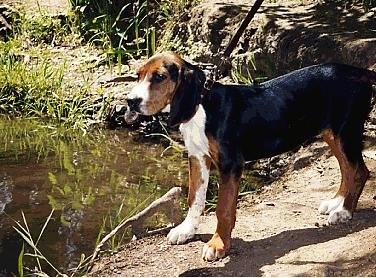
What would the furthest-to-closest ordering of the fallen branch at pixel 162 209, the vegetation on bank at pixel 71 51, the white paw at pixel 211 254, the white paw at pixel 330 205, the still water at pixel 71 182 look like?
1. the vegetation on bank at pixel 71 51
2. the still water at pixel 71 182
3. the fallen branch at pixel 162 209
4. the white paw at pixel 330 205
5. the white paw at pixel 211 254

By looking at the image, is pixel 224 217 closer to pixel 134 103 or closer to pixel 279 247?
pixel 279 247

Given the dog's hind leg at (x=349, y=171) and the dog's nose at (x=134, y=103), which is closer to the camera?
the dog's nose at (x=134, y=103)

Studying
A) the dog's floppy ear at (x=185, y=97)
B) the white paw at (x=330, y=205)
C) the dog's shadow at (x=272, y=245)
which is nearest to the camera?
the dog's floppy ear at (x=185, y=97)

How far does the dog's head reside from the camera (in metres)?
4.28

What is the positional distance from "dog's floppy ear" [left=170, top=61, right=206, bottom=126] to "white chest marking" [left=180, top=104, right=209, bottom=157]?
133 millimetres

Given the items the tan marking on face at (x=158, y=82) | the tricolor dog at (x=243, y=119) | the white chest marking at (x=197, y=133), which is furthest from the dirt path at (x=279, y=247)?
the tan marking on face at (x=158, y=82)

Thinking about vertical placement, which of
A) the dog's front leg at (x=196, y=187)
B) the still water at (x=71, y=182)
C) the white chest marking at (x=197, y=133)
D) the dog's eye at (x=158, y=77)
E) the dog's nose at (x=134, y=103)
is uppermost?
the dog's eye at (x=158, y=77)

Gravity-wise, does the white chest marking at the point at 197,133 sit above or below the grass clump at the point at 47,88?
above

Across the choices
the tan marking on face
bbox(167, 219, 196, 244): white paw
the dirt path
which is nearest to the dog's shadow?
the dirt path

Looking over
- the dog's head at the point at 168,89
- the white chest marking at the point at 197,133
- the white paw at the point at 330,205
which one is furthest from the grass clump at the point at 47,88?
the dog's head at the point at 168,89

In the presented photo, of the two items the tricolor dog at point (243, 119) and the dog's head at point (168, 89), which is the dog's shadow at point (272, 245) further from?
the dog's head at point (168, 89)

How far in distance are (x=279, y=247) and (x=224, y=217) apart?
1.53 feet

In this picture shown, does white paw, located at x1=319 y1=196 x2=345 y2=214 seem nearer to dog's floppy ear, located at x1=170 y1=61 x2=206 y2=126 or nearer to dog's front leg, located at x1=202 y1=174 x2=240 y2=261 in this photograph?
dog's front leg, located at x1=202 y1=174 x2=240 y2=261

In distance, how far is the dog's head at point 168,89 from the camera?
4277 mm
